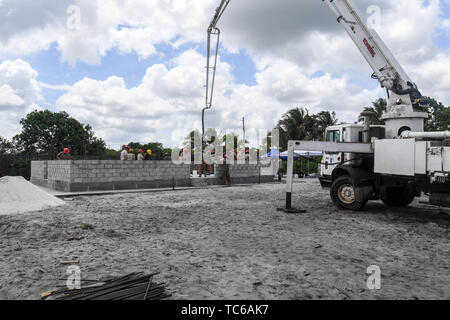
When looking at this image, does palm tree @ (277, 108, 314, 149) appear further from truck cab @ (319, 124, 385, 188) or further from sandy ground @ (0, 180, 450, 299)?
sandy ground @ (0, 180, 450, 299)

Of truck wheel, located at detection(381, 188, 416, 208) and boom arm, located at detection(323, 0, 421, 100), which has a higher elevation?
boom arm, located at detection(323, 0, 421, 100)

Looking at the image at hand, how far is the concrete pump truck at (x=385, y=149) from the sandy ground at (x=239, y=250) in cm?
78

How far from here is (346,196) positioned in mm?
9625

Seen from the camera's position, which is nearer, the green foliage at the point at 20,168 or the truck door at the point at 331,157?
the truck door at the point at 331,157

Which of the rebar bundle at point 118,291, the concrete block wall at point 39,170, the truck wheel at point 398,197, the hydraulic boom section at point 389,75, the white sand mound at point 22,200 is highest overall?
the hydraulic boom section at point 389,75

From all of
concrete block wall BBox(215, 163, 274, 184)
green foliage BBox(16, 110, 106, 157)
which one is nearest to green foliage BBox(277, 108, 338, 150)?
concrete block wall BBox(215, 163, 274, 184)

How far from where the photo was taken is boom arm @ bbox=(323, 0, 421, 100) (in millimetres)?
10180

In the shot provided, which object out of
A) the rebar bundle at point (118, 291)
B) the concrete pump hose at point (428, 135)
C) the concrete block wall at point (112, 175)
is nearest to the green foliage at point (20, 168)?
the concrete block wall at point (112, 175)

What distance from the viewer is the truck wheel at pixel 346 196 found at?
30.4 feet

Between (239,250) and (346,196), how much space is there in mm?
5243

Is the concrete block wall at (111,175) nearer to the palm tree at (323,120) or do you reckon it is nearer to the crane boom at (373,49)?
the crane boom at (373,49)
